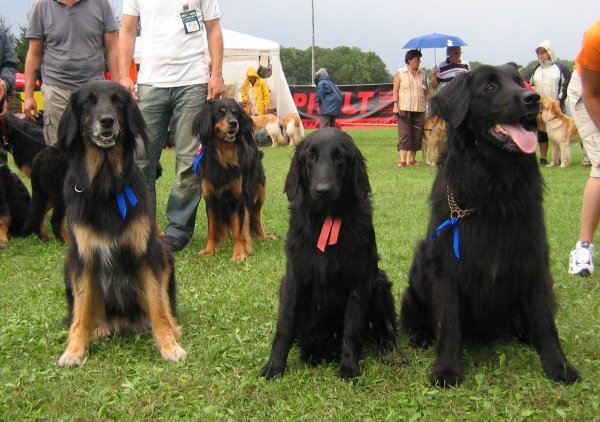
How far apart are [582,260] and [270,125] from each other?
49.4ft

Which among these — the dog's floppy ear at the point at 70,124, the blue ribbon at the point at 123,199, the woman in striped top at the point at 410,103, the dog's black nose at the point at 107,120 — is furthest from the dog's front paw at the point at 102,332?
the woman in striped top at the point at 410,103

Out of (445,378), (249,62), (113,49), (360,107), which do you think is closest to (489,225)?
(445,378)

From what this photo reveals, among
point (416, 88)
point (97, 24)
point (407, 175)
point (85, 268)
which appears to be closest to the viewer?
point (85, 268)

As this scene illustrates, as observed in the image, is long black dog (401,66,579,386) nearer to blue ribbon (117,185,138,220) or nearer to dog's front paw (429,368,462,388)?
dog's front paw (429,368,462,388)

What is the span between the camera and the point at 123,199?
11.6 feet

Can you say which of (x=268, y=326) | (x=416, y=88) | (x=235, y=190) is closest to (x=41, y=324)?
(x=268, y=326)

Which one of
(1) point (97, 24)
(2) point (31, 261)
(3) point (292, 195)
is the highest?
(1) point (97, 24)

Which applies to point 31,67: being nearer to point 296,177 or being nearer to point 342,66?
point 296,177

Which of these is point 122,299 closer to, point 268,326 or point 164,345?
point 164,345

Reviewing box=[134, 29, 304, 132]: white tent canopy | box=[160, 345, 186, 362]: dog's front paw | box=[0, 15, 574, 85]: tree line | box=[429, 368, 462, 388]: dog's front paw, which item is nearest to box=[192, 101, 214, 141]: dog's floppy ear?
box=[160, 345, 186, 362]: dog's front paw

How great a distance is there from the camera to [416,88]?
13.0 m

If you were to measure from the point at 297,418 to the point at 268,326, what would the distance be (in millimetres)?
1249

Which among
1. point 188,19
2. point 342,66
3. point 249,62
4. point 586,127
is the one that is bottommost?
point 586,127

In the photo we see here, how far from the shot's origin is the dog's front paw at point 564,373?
295cm
